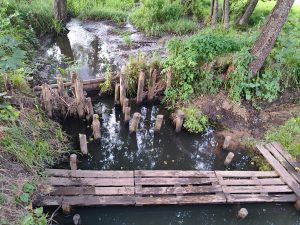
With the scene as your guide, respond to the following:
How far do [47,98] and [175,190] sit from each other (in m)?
3.93

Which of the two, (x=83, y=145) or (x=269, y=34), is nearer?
(x=83, y=145)

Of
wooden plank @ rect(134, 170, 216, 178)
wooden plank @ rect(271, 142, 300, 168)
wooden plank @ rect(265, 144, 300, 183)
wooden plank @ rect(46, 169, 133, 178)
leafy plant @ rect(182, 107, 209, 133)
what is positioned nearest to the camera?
wooden plank @ rect(46, 169, 133, 178)

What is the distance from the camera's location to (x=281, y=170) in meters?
7.18

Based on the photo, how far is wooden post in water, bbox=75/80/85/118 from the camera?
A: 309 inches

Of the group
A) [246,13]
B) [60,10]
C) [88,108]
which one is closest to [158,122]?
[88,108]

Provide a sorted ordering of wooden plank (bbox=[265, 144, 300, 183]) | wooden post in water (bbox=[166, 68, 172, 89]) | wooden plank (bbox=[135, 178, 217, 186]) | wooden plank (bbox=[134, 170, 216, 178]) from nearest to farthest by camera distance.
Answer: wooden plank (bbox=[135, 178, 217, 186]) < wooden plank (bbox=[134, 170, 216, 178]) < wooden plank (bbox=[265, 144, 300, 183]) < wooden post in water (bbox=[166, 68, 172, 89])

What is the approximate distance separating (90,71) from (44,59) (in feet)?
5.74

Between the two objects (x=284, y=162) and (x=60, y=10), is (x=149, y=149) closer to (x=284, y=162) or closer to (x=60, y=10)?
(x=284, y=162)

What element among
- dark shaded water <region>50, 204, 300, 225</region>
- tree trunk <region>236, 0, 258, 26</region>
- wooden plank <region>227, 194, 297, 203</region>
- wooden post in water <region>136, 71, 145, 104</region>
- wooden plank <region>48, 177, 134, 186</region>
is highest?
tree trunk <region>236, 0, 258, 26</region>

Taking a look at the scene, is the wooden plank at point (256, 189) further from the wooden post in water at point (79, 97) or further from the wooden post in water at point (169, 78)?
the wooden post in water at point (79, 97)

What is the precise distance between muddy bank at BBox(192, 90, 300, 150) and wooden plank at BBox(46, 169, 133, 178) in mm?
3107

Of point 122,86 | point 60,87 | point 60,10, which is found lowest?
point 122,86

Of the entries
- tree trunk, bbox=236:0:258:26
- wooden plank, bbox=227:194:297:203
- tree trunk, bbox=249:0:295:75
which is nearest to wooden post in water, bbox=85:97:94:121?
wooden plank, bbox=227:194:297:203

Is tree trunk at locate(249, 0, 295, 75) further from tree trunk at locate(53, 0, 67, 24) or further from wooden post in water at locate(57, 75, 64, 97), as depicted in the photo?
tree trunk at locate(53, 0, 67, 24)
